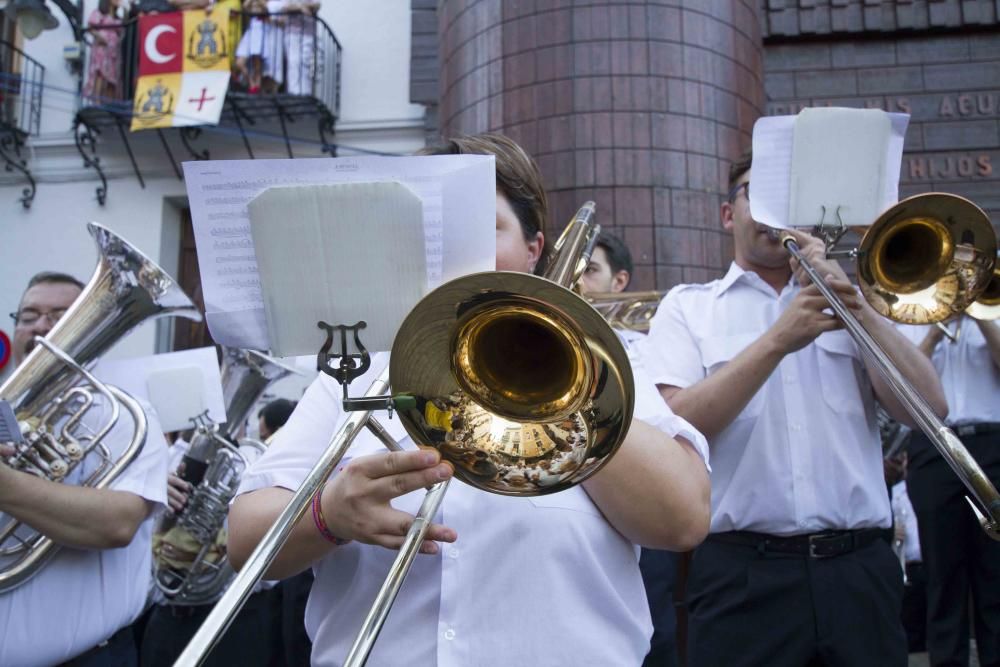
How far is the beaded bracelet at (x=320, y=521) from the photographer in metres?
1.32

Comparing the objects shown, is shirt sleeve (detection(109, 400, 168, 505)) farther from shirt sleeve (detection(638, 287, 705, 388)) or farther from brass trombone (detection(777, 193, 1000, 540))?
brass trombone (detection(777, 193, 1000, 540))

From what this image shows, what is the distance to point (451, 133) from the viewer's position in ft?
20.9

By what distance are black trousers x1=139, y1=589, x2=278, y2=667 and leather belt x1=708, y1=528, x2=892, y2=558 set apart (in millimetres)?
2366

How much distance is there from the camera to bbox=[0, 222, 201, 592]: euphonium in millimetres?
2426

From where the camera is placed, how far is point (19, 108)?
9.35 meters

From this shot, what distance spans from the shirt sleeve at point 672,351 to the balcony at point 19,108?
29.4ft

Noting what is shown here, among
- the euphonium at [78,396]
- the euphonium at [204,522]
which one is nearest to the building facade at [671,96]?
the euphonium at [204,522]

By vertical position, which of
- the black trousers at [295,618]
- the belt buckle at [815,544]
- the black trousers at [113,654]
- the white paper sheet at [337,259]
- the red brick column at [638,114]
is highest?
the red brick column at [638,114]

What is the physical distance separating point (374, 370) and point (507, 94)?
4.68 metres

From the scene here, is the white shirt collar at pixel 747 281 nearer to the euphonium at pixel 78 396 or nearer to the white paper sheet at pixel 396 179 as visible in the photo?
the white paper sheet at pixel 396 179

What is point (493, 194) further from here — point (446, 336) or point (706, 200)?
point (706, 200)

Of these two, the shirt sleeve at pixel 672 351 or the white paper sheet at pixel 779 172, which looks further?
the shirt sleeve at pixel 672 351

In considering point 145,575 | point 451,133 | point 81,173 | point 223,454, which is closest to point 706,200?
point 451,133

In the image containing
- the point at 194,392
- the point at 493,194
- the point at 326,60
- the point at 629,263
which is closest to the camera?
the point at 493,194
